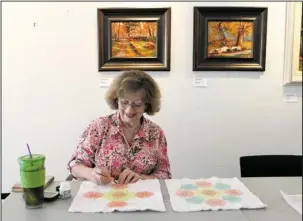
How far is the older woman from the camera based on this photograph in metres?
1.57

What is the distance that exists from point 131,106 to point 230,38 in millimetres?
1217

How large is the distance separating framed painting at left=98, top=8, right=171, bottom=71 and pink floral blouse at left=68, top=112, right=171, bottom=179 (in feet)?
2.94

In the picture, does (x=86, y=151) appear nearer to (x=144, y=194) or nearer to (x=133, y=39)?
(x=144, y=194)

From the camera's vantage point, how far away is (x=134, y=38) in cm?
243

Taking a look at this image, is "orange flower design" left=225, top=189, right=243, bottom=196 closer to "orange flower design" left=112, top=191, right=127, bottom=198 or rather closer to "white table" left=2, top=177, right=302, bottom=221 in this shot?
"white table" left=2, top=177, right=302, bottom=221

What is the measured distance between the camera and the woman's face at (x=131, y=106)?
162cm

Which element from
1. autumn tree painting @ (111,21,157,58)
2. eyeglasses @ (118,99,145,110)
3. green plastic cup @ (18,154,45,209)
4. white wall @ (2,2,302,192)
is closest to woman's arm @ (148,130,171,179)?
eyeglasses @ (118,99,145,110)

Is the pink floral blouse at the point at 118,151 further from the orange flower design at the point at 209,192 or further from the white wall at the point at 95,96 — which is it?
the white wall at the point at 95,96

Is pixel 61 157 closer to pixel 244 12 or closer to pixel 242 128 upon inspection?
pixel 242 128

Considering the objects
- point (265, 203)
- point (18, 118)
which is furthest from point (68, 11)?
point (265, 203)

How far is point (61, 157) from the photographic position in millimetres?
2584

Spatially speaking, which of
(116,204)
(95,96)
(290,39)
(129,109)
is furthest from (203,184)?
(290,39)

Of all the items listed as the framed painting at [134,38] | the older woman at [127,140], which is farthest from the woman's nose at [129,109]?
the framed painting at [134,38]

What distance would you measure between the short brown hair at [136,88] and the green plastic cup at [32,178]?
678 mm
